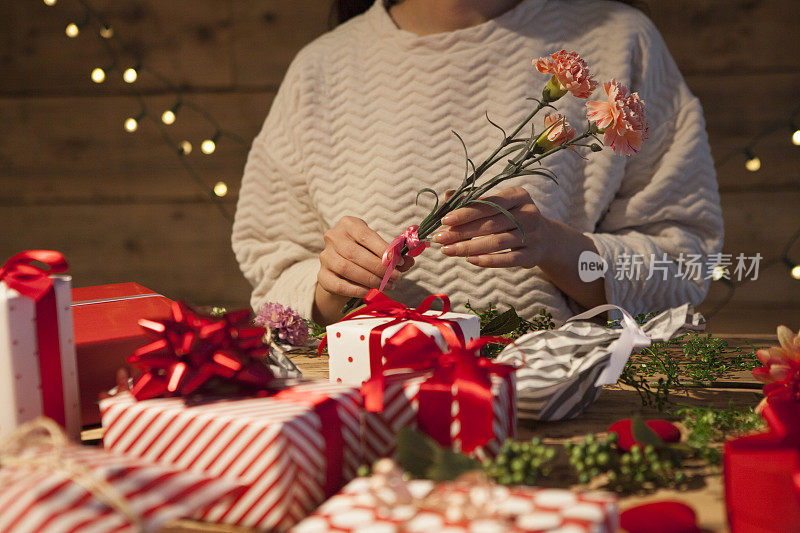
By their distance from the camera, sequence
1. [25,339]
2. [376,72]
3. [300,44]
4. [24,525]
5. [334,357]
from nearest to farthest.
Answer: [24,525] < [25,339] < [334,357] < [376,72] < [300,44]

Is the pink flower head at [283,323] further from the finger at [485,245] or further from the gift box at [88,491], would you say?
the gift box at [88,491]

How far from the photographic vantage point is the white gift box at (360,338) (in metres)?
0.74

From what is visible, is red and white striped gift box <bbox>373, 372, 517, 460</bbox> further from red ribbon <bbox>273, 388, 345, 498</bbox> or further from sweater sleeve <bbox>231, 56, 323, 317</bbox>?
sweater sleeve <bbox>231, 56, 323, 317</bbox>

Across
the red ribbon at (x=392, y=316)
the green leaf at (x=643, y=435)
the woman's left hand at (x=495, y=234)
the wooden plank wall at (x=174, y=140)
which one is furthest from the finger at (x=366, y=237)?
the wooden plank wall at (x=174, y=140)

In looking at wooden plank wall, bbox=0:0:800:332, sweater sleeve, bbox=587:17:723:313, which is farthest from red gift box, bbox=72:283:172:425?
wooden plank wall, bbox=0:0:800:332

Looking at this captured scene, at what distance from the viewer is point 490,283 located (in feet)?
4.25

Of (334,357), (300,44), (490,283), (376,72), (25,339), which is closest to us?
(25,339)

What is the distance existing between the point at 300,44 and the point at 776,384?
1817 millimetres

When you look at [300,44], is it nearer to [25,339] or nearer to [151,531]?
[25,339]

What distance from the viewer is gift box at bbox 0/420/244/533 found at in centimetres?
40

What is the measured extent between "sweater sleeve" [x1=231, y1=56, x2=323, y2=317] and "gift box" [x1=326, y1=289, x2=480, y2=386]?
26.0 inches

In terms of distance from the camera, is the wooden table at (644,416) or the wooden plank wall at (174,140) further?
the wooden plank wall at (174,140)

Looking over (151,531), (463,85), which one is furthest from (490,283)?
(151,531)

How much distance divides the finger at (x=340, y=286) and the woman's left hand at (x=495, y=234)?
0.16m
